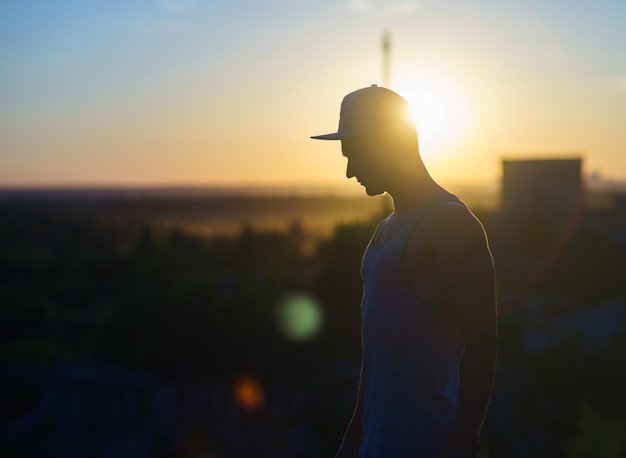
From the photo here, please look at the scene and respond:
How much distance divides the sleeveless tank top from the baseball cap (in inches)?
11.1

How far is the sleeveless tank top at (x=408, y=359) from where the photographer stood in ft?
7.13

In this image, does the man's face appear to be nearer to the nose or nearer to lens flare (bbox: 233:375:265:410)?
the nose

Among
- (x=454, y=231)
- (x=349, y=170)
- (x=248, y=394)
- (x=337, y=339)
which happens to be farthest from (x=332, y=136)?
(x=337, y=339)

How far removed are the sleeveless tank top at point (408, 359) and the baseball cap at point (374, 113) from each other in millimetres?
282

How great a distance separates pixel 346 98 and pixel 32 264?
28.6 metres

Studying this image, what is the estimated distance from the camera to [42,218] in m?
62.3

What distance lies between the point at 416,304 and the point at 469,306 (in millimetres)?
156

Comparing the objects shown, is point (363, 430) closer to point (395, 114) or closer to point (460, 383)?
point (460, 383)

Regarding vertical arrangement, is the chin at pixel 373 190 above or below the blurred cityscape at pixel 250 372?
above

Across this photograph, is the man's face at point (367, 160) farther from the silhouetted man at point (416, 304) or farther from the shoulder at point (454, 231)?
the shoulder at point (454, 231)

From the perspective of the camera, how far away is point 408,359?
219 centimetres

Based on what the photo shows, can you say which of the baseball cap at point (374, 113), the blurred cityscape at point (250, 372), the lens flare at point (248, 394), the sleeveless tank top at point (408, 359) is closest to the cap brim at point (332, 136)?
the baseball cap at point (374, 113)

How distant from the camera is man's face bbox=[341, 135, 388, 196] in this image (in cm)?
233

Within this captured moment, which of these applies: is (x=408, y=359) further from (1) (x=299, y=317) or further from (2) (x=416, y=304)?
(1) (x=299, y=317)
